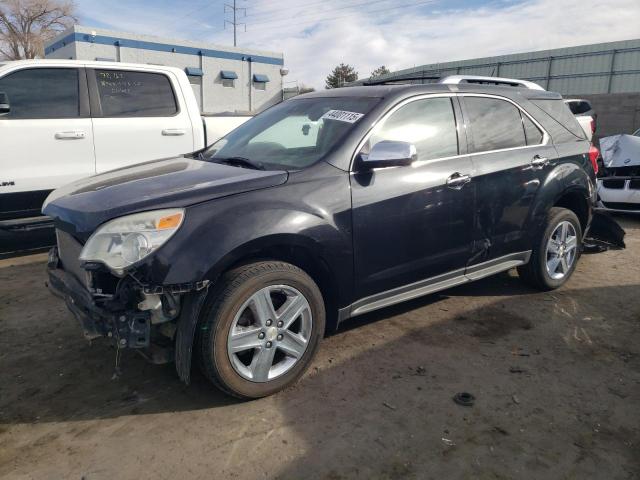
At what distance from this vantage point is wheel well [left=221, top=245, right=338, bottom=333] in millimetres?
2828

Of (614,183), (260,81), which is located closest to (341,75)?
(260,81)

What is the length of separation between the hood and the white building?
2407 centimetres

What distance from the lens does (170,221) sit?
2.57 metres

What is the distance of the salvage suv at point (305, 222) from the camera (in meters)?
2.57

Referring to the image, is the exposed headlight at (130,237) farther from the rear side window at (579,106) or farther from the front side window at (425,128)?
the rear side window at (579,106)

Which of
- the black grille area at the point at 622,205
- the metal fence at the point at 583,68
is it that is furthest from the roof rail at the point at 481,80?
the metal fence at the point at 583,68

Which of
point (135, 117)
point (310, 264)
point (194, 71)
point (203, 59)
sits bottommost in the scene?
point (310, 264)

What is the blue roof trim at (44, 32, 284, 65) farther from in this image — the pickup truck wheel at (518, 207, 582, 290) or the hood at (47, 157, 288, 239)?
the pickup truck wheel at (518, 207, 582, 290)


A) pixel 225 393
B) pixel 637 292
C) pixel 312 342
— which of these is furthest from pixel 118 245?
pixel 637 292

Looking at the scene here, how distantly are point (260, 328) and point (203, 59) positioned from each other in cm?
3010

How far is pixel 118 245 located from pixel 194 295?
450 mm

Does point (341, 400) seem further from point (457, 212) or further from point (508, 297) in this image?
point (508, 297)

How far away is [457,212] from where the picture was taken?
11.8 feet

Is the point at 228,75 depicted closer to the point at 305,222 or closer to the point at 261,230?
the point at 305,222
